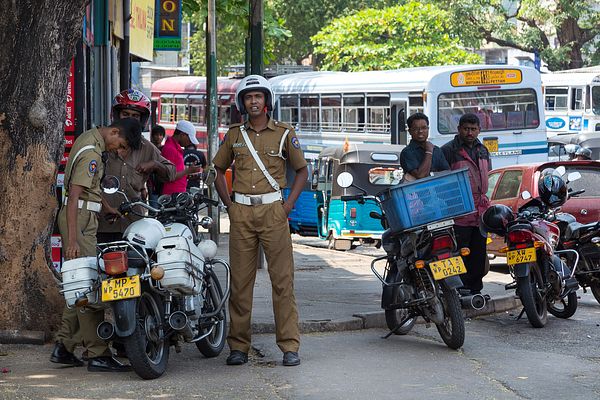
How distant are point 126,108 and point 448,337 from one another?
285cm

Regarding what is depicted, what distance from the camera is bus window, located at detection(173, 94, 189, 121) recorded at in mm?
35969

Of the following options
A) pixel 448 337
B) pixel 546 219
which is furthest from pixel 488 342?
pixel 546 219

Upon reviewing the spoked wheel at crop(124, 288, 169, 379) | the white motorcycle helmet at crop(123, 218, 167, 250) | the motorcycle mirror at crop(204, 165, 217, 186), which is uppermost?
the motorcycle mirror at crop(204, 165, 217, 186)

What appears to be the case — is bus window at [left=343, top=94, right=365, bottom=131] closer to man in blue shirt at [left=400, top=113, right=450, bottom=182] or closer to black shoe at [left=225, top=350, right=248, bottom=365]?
man in blue shirt at [left=400, top=113, right=450, bottom=182]

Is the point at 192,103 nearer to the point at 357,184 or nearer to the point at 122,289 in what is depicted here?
the point at 357,184

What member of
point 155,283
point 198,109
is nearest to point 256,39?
point 155,283

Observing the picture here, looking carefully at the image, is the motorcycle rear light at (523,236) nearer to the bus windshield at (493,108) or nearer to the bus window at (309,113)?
the bus windshield at (493,108)

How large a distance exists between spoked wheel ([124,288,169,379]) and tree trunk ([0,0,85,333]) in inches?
56.9

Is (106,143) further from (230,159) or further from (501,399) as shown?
(501,399)

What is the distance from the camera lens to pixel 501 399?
7008 mm

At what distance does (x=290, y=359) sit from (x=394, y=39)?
37.8 metres

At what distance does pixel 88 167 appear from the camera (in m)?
7.76

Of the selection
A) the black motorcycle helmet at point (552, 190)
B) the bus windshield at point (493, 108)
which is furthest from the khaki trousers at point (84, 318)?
the bus windshield at point (493, 108)

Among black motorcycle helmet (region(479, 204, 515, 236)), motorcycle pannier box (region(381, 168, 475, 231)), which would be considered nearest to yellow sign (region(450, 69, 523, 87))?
black motorcycle helmet (region(479, 204, 515, 236))
